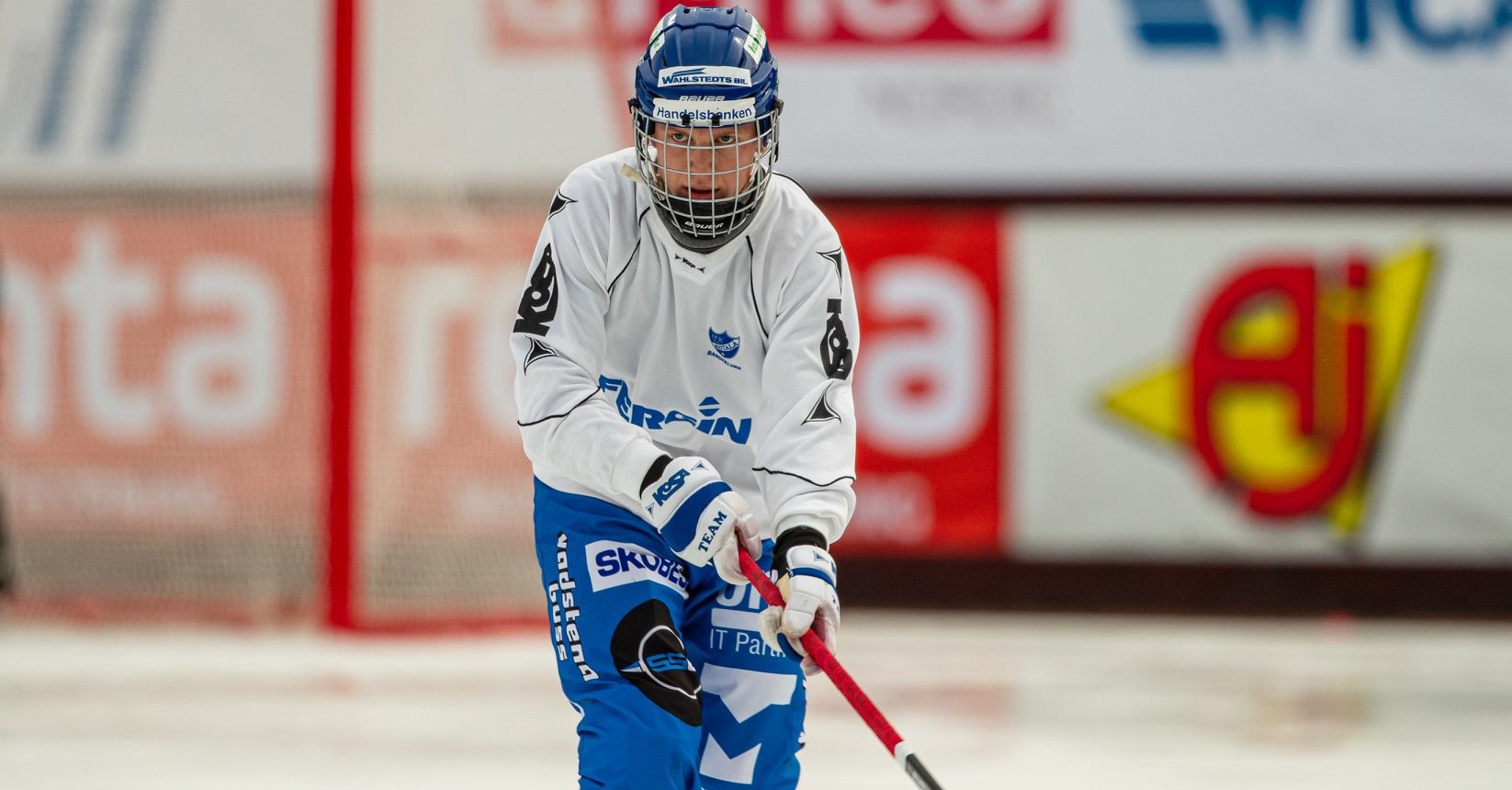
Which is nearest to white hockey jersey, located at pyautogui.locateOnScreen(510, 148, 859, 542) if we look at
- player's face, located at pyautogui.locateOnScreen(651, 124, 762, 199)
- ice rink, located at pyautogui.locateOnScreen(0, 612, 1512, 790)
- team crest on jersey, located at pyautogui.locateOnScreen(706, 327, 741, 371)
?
team crest on jersey, located at pyautogui.locateOnScreen(706, 327, 741, 371)

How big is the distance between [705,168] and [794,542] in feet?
1.70

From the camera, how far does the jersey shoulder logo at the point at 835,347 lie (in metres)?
2.54

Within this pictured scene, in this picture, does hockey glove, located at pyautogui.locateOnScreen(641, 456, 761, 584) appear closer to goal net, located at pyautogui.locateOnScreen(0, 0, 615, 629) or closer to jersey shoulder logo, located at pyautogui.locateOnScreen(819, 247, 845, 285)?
jersey shoulder logo, located at pyautogui.locateOnScreen(819, 247, 845, 285)

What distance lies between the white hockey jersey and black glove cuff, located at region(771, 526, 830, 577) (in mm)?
13

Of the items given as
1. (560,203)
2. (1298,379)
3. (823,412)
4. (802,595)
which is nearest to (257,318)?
(1298,379)

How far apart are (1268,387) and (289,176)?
155 inches

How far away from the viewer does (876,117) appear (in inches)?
282

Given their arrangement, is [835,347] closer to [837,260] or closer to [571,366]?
[837,260]

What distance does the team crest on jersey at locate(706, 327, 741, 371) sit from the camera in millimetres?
2587

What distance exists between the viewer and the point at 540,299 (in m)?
2.51

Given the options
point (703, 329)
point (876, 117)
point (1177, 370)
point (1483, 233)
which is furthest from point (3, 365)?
point (1483, 233)

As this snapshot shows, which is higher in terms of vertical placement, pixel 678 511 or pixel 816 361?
pixel 816 361

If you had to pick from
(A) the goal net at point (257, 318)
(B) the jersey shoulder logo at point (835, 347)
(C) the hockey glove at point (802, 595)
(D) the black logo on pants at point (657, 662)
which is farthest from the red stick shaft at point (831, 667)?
(A) the goal net at point (257, 318)

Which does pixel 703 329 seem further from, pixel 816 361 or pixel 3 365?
pixel 3 365
